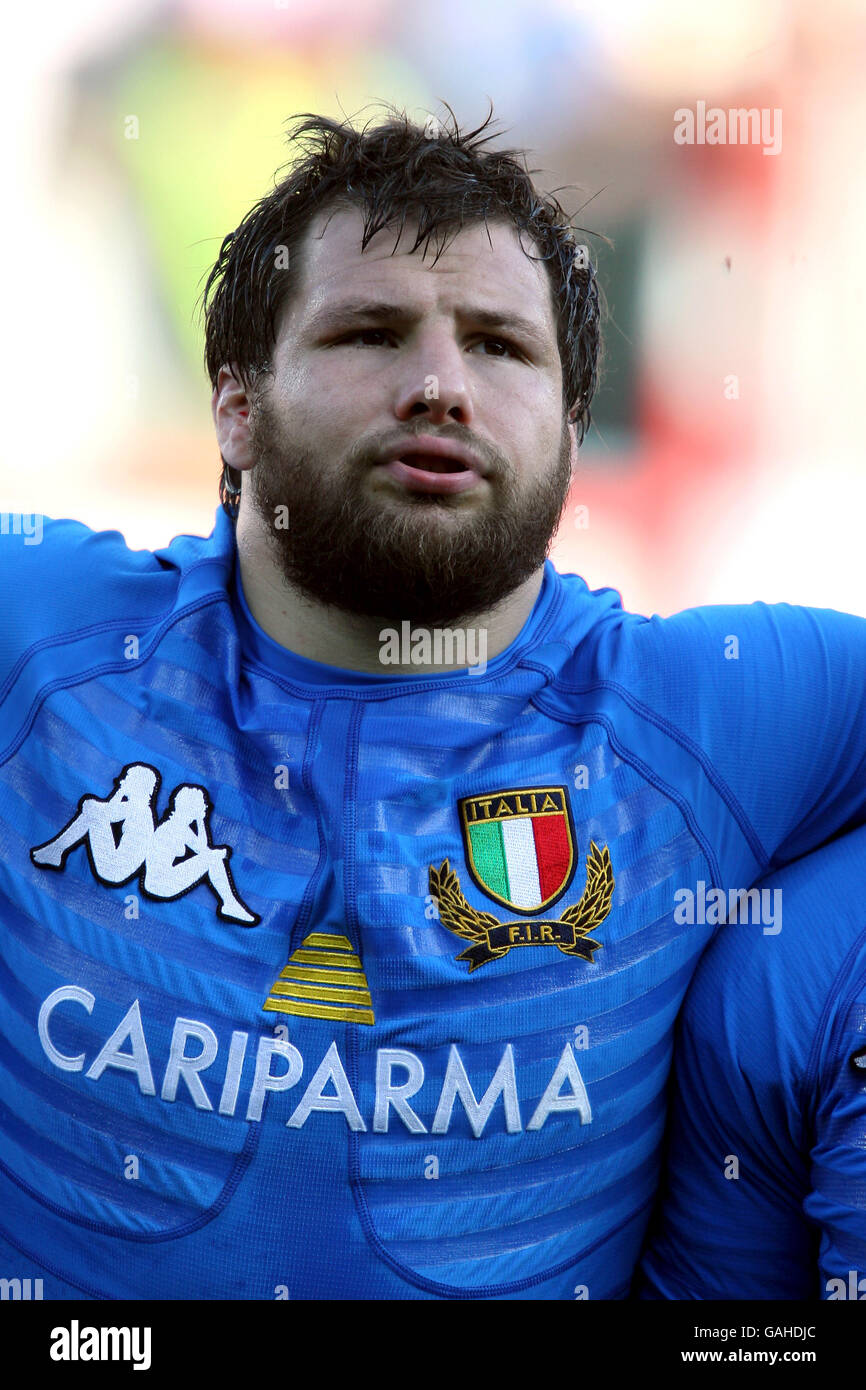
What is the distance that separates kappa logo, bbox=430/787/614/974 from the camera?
1114 millimetres

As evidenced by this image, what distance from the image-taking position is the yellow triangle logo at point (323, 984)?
1.09 metres

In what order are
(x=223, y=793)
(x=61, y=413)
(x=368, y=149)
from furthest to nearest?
1. (x=61, y=413)
2. (x=368, y=149)
3. (x=223, y=793)

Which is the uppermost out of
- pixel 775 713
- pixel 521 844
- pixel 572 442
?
pixel 572 442

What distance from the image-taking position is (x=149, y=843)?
114cm

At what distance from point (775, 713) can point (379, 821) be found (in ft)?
1.27

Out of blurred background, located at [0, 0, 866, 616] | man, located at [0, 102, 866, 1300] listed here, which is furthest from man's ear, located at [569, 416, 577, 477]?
blurred background, located at [0, 0, 866, 616]

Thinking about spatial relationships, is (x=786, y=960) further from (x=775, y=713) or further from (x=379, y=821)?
(x=379, y=821)

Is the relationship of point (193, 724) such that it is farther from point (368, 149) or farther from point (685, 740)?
point (368, 149)

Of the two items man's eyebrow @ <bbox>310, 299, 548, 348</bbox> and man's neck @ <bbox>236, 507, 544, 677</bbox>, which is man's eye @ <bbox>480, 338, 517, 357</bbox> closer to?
man's eyebrow @ <bbox>310, 299, 548, 348</bbox>

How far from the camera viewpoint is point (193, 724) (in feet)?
3.95

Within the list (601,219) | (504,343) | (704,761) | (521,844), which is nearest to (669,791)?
(704,761)

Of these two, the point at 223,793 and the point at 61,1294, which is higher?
the point at 223,793

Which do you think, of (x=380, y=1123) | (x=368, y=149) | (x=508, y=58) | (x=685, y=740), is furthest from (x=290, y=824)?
(x=508, y=58)

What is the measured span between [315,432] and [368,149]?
14.3 inches
